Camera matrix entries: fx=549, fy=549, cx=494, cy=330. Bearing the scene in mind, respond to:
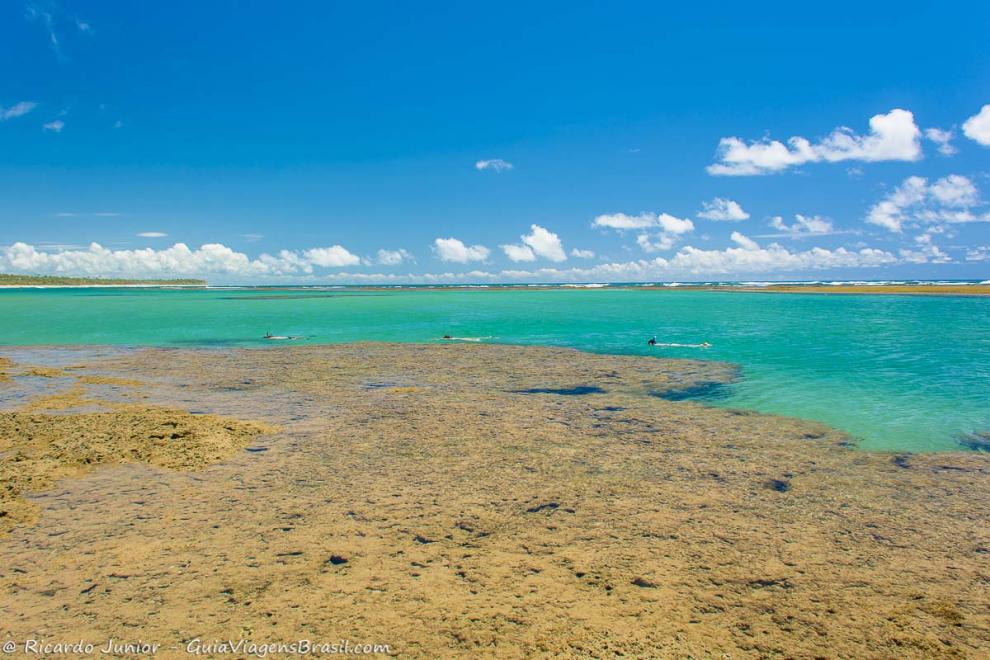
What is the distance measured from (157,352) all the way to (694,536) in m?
32.7

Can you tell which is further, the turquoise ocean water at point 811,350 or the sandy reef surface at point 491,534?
the turquoise ocean water at point 811,350

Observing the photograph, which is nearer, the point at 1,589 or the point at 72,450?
the point at 1,589

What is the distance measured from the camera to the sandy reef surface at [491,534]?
6055 mm

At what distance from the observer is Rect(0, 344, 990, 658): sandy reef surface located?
6.05 metres

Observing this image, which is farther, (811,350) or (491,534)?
(811,350)

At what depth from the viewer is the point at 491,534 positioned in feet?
27.0

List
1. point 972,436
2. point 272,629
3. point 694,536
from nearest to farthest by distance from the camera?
point 272,629, point 694,536, point 972,436

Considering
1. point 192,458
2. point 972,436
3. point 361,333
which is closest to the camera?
point 192,458

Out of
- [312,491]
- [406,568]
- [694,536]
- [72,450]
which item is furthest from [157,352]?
[694,536]

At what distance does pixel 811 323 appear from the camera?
5388 centimetres

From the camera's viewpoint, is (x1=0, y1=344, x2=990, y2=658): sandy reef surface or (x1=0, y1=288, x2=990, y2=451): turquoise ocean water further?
(x1=0, y1=288, x2=990, y2=451): turquoise ocean water

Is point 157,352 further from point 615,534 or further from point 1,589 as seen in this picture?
point 615,534

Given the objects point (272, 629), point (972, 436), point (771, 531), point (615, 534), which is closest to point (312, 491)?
point (272, 629)

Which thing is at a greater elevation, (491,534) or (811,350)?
(811,350)
